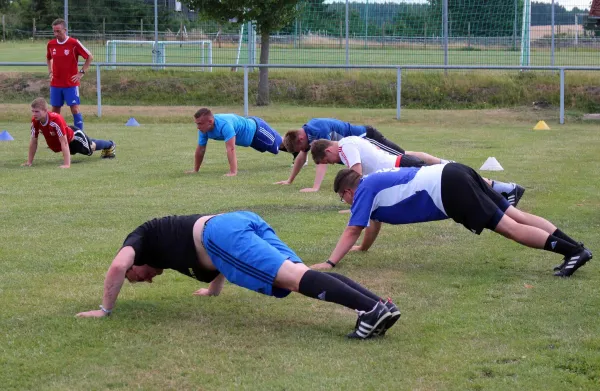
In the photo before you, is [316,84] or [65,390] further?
[316,84]

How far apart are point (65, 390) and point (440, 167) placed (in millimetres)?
3526

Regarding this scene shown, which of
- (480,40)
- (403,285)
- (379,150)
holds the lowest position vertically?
(403,285)

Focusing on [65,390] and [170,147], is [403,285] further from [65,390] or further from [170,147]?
[170,147]

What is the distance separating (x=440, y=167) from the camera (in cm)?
690

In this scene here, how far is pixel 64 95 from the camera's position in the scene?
17281 mm

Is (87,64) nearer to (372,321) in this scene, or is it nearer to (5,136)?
(5,136)

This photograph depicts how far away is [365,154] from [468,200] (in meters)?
2.57

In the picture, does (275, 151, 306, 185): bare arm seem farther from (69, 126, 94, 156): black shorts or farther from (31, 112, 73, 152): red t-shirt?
(69, 126, 94, 156): black shorts

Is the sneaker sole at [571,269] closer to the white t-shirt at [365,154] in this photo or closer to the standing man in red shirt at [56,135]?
the white t-shirt at [365,154]

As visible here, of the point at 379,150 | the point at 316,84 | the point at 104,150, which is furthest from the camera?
the point at 316,84

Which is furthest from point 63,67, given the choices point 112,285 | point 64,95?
point 112,285

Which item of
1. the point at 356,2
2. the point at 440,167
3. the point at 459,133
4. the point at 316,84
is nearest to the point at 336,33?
the point at 356,2

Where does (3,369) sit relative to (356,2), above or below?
below

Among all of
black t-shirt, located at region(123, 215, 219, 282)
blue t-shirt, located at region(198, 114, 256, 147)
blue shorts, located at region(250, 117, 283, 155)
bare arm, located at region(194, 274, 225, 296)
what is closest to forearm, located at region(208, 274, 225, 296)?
bare arm, located at region(194, 274, 225, 296)
